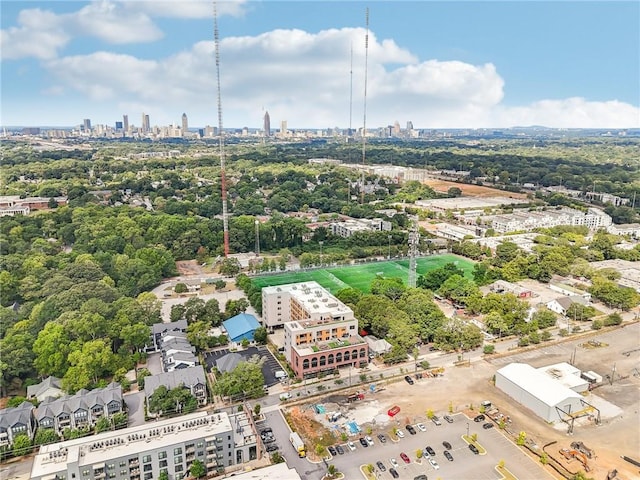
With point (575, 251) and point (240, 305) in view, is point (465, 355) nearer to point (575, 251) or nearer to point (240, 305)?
point (240, 305)

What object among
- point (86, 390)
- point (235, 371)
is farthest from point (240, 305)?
point (86, 390)

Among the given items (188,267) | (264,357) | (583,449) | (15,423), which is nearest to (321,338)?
(264,357)

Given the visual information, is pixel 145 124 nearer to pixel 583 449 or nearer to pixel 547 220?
pixel 547 220

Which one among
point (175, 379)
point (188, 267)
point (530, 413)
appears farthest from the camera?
point (188, 267)

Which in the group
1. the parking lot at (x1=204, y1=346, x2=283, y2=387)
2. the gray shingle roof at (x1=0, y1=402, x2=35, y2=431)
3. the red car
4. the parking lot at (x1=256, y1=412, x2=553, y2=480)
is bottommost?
the parking lot at (x1=256, y1=412, x2=553, y2=480)

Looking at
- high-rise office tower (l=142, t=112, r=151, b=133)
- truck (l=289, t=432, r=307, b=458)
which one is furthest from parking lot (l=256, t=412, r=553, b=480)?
high-rise office tower (l=142, t=112, r=151, b=133)

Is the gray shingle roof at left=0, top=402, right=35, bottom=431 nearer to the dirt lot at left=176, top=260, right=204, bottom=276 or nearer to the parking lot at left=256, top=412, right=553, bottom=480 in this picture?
the parking lot at left=256, top=412, right=553, bottom=480
